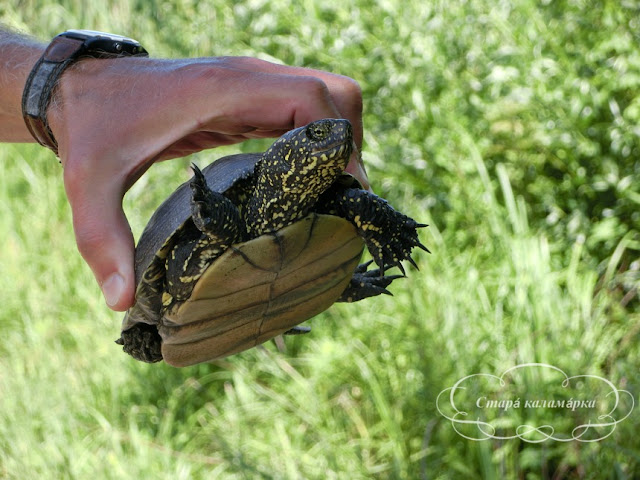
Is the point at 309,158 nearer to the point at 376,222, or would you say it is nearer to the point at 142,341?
the point at 376,222

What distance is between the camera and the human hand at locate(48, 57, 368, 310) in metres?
1.55

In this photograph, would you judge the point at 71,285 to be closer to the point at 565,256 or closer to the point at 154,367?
the point at 154,367

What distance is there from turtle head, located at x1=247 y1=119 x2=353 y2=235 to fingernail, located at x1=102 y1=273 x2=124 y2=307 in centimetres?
33

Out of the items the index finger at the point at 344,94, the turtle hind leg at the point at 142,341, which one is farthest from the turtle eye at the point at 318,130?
the turtle hind leg at the point at 142,341

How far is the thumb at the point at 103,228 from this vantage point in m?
→ 1.54

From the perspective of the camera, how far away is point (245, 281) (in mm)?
1611

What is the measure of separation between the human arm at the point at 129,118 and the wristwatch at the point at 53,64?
1.0 inches

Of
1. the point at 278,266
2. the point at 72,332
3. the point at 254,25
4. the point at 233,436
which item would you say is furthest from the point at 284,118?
the point at 254,25

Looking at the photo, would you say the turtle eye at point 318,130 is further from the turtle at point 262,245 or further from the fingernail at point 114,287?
the fingernail at point 114,287

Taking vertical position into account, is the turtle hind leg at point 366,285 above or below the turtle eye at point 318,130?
below

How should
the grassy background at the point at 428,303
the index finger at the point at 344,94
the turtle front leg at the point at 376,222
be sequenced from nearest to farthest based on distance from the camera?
the turtle front leg at the point at 376,222
the index finger at the point at 344,94
the grassy background at the point at 428,303

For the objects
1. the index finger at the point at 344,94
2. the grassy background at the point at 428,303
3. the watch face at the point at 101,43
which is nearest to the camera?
the watch face at the point at 101,43

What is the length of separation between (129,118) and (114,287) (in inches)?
15.1

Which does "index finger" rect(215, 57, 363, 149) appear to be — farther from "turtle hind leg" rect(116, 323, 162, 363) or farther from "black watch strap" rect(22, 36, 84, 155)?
"turtle hind leg" rect(116, 323, 162, 363)
